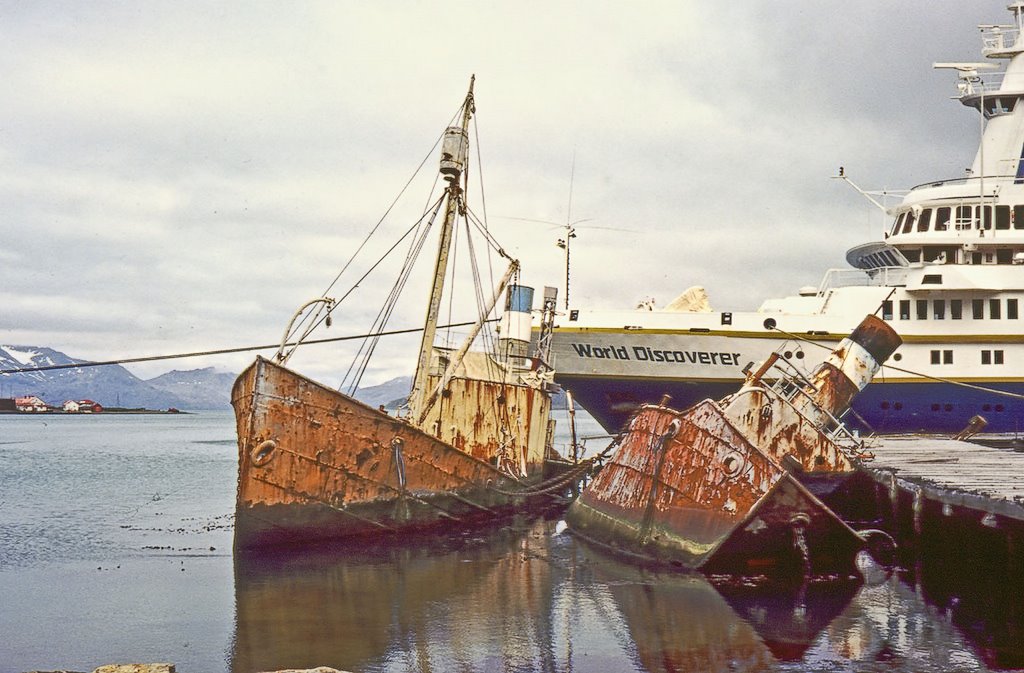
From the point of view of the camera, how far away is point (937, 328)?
3050 cm

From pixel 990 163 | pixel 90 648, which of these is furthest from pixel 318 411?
pixel 990 163

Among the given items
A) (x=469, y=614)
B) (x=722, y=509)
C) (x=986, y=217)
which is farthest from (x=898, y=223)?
(x=469, y=614)

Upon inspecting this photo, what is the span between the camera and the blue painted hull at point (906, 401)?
2998 cm

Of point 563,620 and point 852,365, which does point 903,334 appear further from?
point 563,620

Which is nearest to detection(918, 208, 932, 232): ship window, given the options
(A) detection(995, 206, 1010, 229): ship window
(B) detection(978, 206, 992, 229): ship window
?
(B) detection(978, 206, 992, 229): ship window

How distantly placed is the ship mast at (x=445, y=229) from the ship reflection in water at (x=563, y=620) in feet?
12.8

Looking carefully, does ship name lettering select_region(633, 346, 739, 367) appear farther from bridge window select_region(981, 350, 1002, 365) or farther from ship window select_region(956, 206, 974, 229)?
ship window select_region(956, 206, 974, 229)

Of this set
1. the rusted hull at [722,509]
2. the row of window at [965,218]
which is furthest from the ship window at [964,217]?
the rusted hull at [722,509]

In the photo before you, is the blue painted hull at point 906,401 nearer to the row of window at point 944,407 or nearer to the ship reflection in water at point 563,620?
the row of window at point 944,407

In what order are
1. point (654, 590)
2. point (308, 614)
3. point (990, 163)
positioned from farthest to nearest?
point (990, 163), point (654, 590), point (308, 614)

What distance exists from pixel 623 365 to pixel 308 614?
1998 cm

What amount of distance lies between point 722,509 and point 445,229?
28.6 ft

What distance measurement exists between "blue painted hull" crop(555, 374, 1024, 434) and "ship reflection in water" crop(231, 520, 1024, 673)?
15.3 metres

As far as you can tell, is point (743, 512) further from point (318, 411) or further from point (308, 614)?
point (318, 411)
